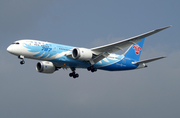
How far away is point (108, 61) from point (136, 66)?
5.42 m

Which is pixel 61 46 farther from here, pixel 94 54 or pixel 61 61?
pixel 94 54

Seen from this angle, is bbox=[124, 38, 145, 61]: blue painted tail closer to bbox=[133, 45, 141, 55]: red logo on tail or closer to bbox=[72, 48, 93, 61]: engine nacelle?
bbox=[133, 45, 141, 55]: red logo on tail

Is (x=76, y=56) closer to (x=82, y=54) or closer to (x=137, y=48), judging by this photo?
(x=82, y=54)

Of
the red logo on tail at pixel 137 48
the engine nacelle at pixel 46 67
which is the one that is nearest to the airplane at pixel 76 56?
Result: the engine nacelle at pixel 46 67

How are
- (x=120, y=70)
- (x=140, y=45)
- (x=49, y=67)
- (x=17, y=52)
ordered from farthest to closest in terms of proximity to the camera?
(x=140, y=45) → (x=120, y=70) → (x=49, y=67) → (x=17, y=52)

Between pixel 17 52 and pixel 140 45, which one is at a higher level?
pixel 140 45

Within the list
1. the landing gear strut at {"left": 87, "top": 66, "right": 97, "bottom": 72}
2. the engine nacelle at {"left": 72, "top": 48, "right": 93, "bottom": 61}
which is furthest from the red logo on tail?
the engine nacelle at {"left": 72, "top": 48, "right": 93, "bottom": 61}

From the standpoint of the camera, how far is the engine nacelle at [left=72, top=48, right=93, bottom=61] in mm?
38781

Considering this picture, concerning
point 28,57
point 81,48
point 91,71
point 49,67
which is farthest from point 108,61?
point 28,57

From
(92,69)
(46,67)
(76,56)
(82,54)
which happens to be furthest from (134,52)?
(46,67)

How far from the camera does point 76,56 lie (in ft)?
128

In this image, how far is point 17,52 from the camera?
121 ft

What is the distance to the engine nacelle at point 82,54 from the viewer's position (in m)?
38.8

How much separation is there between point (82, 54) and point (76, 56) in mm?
857
